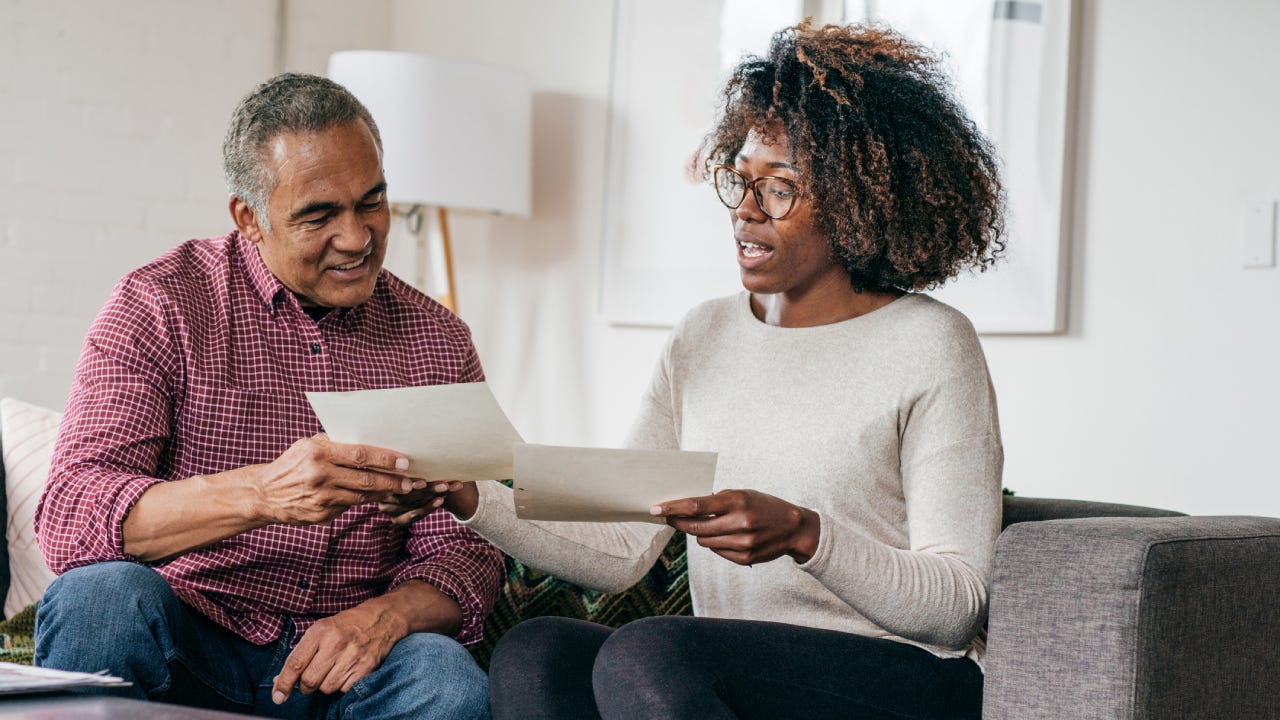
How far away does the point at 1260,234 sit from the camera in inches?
87.0

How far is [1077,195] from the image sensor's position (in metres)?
2.47

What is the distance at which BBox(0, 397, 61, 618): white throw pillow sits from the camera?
6.96ft

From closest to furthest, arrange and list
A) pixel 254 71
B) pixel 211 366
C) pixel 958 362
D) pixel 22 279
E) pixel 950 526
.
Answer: pixel 950 526 < pixel 958 362 < pixel 211 366 < pixel 22 279 < pixel 254 71

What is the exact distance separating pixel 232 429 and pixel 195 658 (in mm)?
307

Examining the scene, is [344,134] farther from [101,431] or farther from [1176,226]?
[1176,226]

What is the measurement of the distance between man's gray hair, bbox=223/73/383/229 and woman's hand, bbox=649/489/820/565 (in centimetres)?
78

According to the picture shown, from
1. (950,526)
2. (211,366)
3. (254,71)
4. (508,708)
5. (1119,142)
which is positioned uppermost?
(254,71)

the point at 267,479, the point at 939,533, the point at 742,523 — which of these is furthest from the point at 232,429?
the point at 939,533

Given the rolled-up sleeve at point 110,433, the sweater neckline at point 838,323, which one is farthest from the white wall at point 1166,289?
the rolled-up sleeve at point 110,433

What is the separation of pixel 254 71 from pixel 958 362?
2753mm

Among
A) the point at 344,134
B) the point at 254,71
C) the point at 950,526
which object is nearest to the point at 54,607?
the point at 344,134

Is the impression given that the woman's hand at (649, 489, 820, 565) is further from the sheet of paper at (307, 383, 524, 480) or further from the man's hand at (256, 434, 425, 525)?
the man's hand at (256, 434, 425, 525)

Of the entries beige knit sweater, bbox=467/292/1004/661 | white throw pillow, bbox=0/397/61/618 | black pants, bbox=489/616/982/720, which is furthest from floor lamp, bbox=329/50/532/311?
black pants, bbox=489/616/982/720

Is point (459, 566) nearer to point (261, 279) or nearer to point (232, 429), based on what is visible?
point (232, 429)
